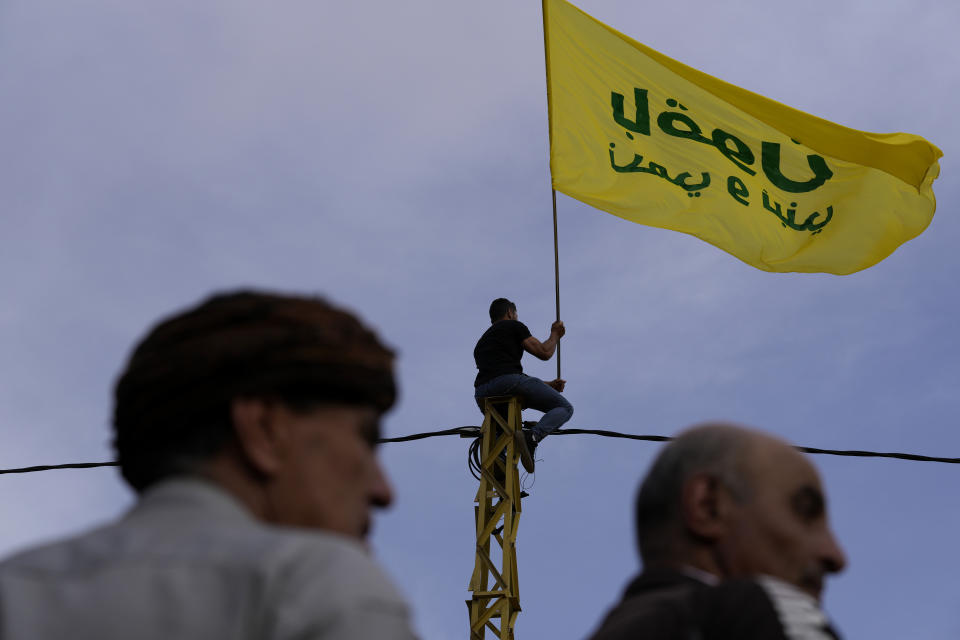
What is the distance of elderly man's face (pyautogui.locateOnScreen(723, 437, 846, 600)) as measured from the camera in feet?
6.87

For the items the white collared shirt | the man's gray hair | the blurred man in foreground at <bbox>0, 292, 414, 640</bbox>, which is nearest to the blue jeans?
the man's gray hair

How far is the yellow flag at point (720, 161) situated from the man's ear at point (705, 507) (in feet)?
24.3

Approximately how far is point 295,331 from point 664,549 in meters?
0.89

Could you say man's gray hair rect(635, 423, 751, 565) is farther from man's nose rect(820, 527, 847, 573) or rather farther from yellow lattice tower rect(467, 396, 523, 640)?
yellow lattice tower rect(467, 396, 523, 640)

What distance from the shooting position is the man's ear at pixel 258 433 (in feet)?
4.87

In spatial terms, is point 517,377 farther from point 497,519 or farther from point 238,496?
point 238,496

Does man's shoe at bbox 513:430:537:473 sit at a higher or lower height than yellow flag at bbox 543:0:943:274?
lower

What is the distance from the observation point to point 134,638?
124cm

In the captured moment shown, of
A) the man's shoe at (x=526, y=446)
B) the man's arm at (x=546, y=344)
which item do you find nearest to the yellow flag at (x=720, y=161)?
the man's arm at (x=546, y=344)

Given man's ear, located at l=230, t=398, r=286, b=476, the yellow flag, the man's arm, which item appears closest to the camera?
man's ear, located at l=230, t=398, r=286, b=476

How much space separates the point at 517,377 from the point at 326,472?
9.82 m

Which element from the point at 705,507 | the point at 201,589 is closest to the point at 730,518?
the point at 705,507

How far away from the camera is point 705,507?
2.13m

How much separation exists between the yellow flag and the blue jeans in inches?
92.2
